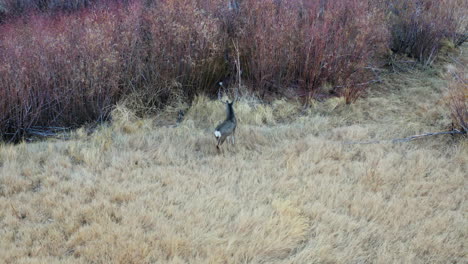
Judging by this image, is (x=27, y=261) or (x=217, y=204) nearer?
(x=27, y=261)

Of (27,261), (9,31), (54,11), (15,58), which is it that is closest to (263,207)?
(27,261)

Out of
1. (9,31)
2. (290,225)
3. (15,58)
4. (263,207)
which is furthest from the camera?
(9,31)

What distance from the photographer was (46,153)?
478cm

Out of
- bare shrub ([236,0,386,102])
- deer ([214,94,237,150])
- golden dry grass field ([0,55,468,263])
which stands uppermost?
bare shrub ([236,0,386,102])

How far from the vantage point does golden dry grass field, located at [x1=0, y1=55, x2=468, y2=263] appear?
3.38m

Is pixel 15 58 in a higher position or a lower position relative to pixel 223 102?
higher

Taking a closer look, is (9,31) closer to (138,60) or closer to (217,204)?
(138,60)

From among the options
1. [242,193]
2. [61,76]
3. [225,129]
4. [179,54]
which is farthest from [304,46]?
[61,76]

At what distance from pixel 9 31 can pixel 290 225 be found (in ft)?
21.1

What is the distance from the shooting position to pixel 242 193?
421cm

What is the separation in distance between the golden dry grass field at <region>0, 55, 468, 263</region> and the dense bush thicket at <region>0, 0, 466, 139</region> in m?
0.63

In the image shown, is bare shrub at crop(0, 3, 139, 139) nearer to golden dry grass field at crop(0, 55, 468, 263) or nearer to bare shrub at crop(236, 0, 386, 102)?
golden dry grass field at crop(0, 55, 468, 263)

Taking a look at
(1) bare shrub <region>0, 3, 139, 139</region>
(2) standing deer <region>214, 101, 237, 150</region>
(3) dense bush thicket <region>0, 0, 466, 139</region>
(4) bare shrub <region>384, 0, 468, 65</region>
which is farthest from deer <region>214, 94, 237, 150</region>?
(4) bare shrub <region>384, 0, 468, 65</region>

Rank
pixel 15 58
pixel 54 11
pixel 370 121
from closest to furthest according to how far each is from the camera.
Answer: pixel 15 58
pixel 370 121
pixel 54 11
